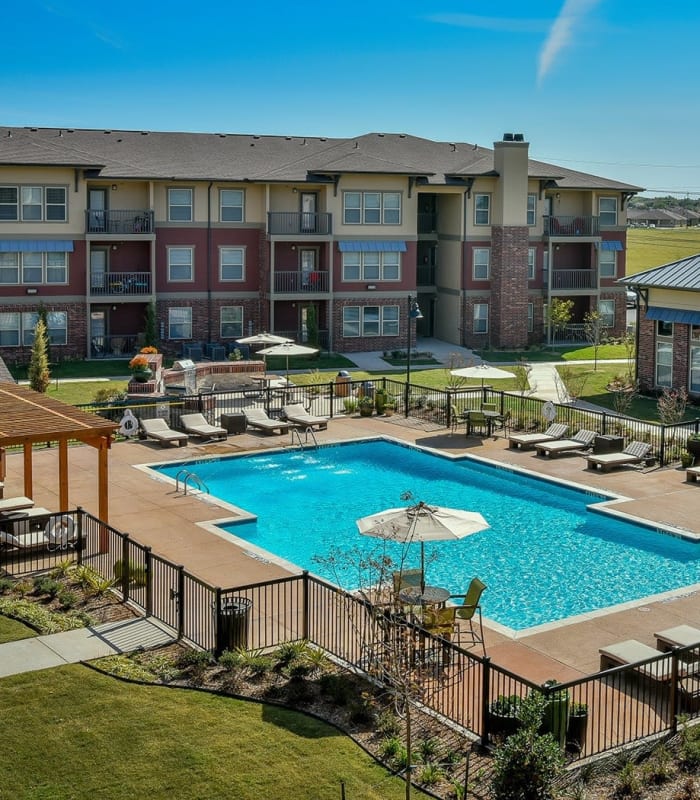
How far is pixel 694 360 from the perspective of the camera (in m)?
35.8

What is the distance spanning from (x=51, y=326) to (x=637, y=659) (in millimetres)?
34172

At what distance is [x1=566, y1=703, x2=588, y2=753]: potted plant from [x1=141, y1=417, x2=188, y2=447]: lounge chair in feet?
62.9

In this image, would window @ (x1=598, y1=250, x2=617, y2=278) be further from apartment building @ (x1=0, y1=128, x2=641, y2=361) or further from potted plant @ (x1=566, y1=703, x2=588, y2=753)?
potted plant @ (x1=566, y1=703, x2=588, y2=753)

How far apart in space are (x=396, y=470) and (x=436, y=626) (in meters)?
13.8

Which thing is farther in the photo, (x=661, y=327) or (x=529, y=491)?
(x=661, y=327)

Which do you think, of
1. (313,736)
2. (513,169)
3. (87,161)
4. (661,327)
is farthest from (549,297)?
(313,736)

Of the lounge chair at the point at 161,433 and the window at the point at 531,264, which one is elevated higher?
the window at the point at 531,264

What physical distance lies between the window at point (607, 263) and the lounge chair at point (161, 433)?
28.6 metres

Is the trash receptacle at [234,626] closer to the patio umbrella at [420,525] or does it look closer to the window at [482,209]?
the patio umbrella at [420,525]

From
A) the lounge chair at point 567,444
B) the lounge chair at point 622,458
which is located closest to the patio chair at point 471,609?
the lounge chair at point 622,458

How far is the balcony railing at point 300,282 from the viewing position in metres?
47.3

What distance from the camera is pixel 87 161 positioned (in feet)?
142

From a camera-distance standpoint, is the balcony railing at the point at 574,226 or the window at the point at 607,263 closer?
the balcony railing at the point at 574,226

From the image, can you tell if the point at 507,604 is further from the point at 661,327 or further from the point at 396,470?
the point at 661,327
